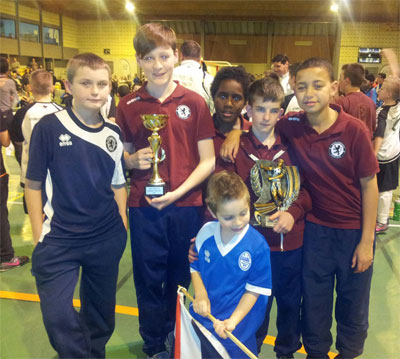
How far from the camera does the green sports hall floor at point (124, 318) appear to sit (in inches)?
103

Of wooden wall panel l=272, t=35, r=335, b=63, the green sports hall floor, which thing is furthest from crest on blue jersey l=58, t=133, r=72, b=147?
wooden wall panel l=272, t=35, r=335, b=63

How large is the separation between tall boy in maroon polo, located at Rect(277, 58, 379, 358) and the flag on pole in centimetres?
74

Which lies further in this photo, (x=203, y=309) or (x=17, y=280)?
(x=17, y=280)

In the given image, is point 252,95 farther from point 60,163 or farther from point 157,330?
point 157,330

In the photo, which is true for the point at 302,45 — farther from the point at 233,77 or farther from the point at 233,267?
the point at 233,267

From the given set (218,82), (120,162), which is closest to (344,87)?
(218,82)

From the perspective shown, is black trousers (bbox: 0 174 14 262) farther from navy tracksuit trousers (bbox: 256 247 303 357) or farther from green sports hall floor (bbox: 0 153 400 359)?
navy tracksuit trousers (bbox: 256 247 303 357)

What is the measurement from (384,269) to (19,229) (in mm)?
4449

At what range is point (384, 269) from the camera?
3.86 meters

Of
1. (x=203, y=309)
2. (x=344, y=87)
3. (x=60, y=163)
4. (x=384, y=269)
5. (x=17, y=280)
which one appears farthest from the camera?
(x=344, y=87)

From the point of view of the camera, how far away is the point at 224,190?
181cm

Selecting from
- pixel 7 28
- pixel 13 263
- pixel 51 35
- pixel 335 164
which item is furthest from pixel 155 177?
pixel 51 35

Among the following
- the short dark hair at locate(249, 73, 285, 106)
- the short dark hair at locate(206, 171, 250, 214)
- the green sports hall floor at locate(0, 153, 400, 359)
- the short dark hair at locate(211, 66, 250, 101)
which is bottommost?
the green sports hall floor at locate(0, 153, 400, 359)

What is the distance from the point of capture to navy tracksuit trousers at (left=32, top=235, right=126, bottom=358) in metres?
1.93
